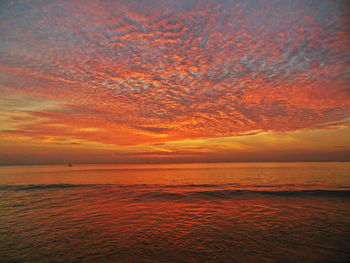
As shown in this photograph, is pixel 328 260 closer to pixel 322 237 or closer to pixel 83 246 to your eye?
pixel 322 237

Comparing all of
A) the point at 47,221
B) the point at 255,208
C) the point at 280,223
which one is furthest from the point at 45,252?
the point at 255,208

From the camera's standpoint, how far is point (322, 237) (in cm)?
1163

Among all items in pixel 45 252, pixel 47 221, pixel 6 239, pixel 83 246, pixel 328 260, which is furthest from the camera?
pixel 47 221

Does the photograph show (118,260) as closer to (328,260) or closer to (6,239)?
(6,239)

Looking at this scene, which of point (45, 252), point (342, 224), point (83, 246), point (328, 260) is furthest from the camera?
point (342, 224)

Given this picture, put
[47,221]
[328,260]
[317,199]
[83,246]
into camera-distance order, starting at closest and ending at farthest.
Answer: [328,260]
[83,246]
[47,221]
[317,199]

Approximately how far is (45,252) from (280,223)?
14433 millimetres

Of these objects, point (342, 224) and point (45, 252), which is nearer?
point (45, 252)

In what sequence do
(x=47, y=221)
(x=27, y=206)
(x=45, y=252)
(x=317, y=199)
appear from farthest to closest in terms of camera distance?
1. (x=317, y=199)
2. (x=27, y=206)
3. (x=47, y=221)
4. (x=45, y=252)

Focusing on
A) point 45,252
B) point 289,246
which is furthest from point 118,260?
point 289,246

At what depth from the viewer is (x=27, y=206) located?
2088 cm

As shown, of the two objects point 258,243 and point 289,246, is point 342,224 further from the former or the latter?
point 258,243

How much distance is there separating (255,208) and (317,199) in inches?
373

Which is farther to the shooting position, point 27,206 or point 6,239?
point 27,206
